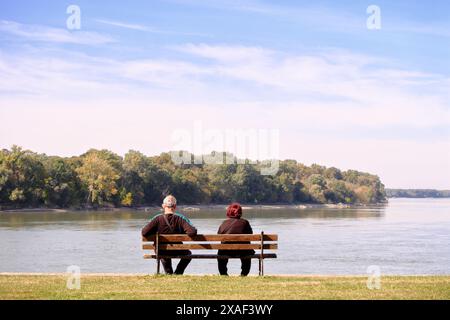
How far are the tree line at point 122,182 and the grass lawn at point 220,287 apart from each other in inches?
3914

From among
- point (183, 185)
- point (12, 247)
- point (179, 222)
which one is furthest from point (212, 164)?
point (179, 222)

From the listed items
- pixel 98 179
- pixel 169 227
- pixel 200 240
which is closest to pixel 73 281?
pixel 169 227

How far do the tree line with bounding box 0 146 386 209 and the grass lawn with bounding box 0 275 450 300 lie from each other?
3914 inches

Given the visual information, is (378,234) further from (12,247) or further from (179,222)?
(179,222)

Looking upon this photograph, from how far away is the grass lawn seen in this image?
12422mm

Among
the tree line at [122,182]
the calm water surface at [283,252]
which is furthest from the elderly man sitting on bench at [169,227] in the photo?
the tree line at [122,182]

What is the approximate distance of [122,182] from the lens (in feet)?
438

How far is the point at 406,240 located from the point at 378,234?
7621mm

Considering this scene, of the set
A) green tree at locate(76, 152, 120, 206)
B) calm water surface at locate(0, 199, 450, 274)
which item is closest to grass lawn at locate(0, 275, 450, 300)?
calm water surface at locate(0, 199, 450, 274)

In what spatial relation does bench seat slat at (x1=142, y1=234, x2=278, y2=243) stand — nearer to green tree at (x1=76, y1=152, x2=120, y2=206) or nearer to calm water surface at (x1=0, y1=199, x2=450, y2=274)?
calm water surface at (x1=0, y1=199, x2=450, y2=274)

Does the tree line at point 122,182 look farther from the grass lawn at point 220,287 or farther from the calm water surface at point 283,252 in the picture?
the grass lawn at point 220,287
